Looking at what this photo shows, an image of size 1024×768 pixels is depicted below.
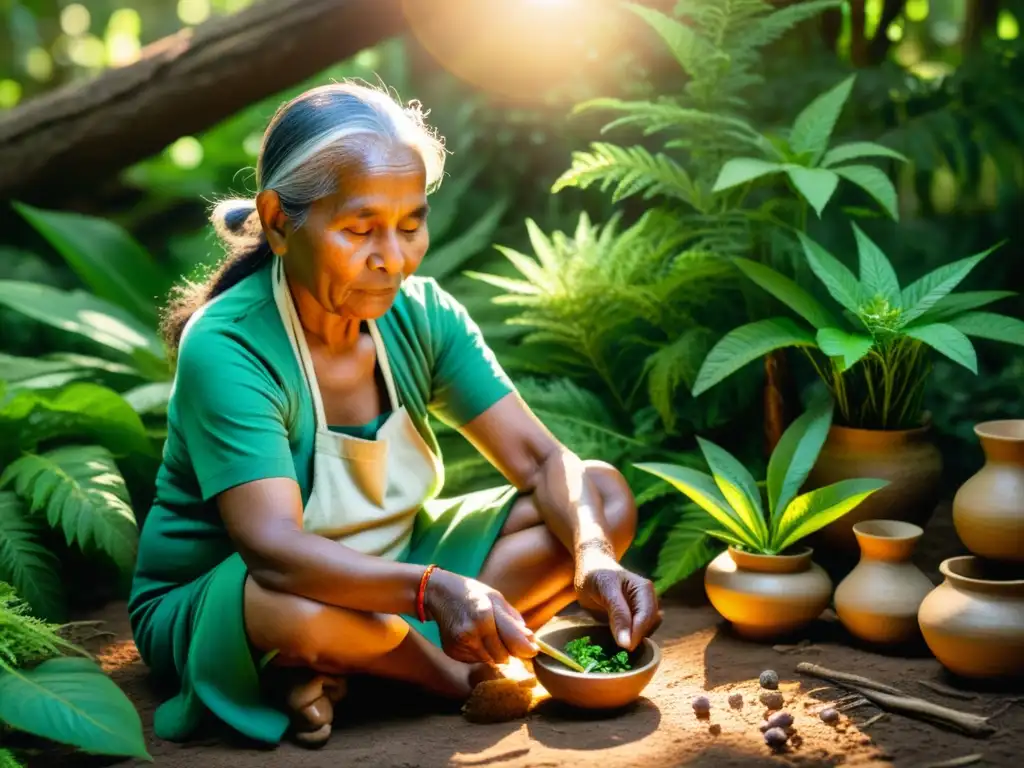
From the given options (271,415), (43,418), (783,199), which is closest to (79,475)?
(43,418)

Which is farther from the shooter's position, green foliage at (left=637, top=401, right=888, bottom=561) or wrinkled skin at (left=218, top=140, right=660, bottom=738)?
green foliage at (left=637, top=401, right=888, bottom=561)

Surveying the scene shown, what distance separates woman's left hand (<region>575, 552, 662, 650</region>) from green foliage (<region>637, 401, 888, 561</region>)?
Answer: 46cm

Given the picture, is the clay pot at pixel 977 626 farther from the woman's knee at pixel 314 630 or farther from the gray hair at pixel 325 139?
the gray hair at pixel 325 139

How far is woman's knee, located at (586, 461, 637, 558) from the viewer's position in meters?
3.00

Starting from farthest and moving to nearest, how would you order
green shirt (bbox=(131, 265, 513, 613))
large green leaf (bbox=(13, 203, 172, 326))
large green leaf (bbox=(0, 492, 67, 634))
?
1. large green leaf (bbox=(13, 203, 172, 326))
2. large green leaf (bbox=(0, 492, 67, 634))
3. green shirt (bbox=(131, 265, 513, 613))

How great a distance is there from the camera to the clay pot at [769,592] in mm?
3182

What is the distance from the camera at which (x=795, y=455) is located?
3.43 meters

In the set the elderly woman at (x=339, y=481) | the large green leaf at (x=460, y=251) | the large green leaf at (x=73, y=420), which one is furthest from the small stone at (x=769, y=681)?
the large green leaf at (x=460, y=251)

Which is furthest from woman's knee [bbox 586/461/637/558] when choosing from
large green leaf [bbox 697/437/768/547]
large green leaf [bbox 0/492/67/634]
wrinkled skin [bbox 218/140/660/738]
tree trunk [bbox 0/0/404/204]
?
tree trunk [bbox 0/0/404/204]

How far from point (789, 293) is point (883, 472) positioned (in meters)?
0.63

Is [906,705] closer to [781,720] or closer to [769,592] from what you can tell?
[781,720]

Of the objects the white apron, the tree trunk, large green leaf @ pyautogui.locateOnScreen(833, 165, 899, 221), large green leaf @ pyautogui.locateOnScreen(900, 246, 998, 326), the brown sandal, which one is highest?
the tree trunk

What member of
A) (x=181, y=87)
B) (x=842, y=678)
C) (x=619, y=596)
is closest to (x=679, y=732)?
(x=619, y=596)

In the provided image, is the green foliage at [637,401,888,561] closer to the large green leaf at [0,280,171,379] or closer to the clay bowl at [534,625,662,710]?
the clay bowl at [534,625,662,710]
